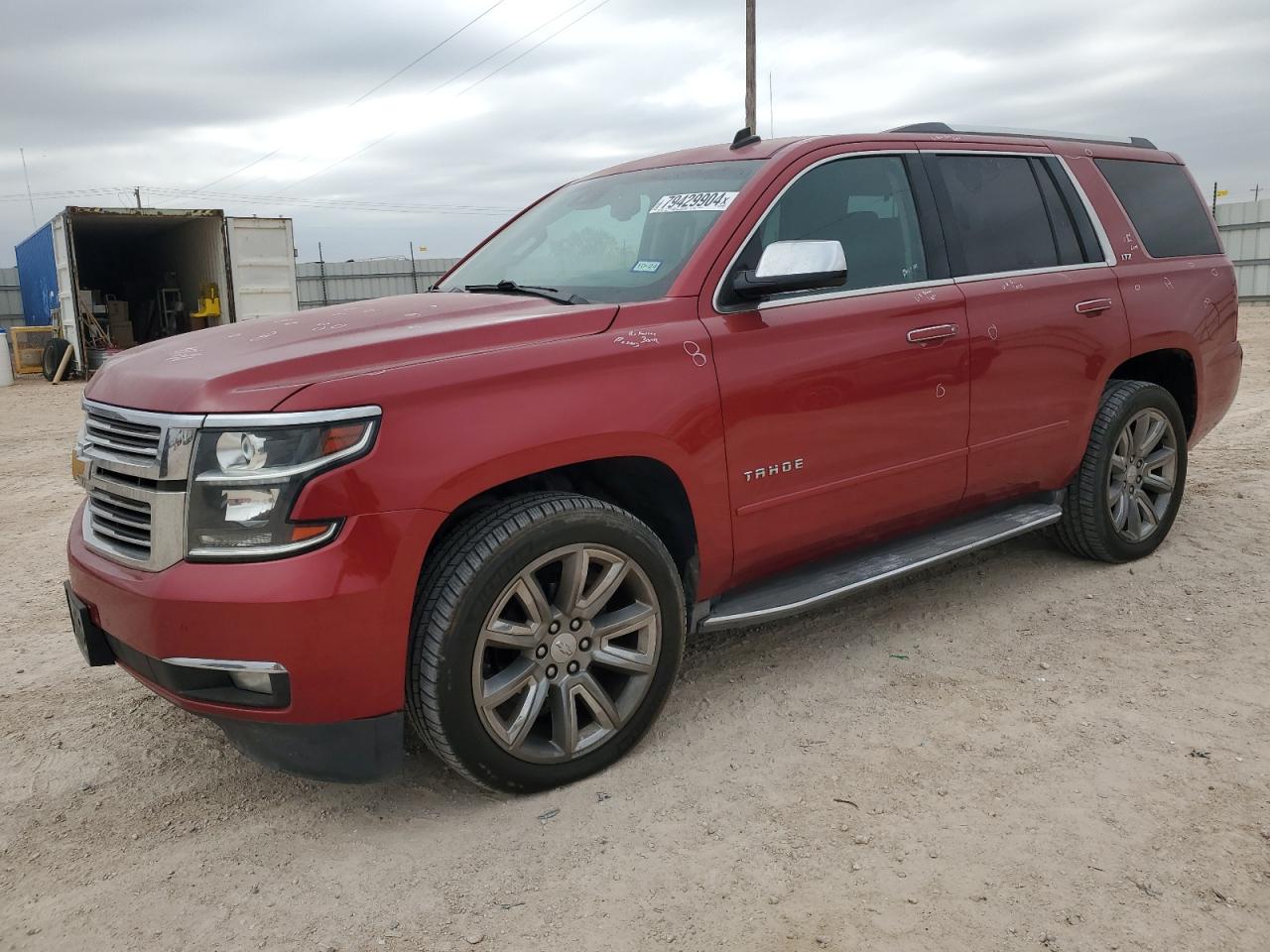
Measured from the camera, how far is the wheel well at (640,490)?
3039 mm

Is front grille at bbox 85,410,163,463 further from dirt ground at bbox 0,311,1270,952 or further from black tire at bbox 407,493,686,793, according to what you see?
dirt ground at bbox 0,311,1270,952

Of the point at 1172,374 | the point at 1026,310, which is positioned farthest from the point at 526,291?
the point at 1172,374

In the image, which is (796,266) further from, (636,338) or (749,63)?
(749,63)

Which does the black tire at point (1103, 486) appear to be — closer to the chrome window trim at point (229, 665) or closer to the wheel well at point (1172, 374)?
the wheel well at point (1172, 374)

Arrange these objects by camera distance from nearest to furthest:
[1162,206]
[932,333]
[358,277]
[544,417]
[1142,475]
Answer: [544,417]
[932,333]
[1142,475]
[1162,206]
[358,277]

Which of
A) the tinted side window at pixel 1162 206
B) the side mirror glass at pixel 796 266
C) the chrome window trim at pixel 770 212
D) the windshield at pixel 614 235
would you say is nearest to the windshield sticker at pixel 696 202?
the windshield at pixel 614 235

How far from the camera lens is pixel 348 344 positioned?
2695 millimetres

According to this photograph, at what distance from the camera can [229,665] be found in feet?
8.11

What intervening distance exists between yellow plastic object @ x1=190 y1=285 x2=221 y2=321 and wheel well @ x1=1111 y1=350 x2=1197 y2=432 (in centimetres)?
1634

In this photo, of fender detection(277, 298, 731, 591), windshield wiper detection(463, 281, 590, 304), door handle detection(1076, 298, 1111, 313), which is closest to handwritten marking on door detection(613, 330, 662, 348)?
fender detection(277, 298, 731, 591)

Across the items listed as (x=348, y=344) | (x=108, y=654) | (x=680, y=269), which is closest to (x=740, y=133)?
(x=680, y=269)

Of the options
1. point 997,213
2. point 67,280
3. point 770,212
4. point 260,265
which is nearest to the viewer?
point 770,212

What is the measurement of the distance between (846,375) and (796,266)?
48cm

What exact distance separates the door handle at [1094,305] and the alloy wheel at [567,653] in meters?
2.41
